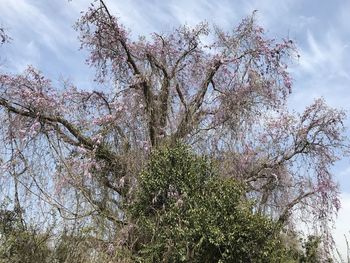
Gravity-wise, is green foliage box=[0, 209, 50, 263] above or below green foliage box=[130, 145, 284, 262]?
below

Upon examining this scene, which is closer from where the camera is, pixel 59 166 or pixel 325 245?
pixel 59 166

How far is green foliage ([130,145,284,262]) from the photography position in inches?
387

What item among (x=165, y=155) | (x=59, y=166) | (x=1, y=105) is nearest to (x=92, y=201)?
(x=59, y=166)

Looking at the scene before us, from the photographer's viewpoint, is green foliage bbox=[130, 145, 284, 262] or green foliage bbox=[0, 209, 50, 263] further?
green foliage bbox=[130, 145, 284, 262]

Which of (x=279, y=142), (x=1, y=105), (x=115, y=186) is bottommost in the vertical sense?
(x=115, y=186)

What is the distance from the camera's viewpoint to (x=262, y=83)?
1293cm

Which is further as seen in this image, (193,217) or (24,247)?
(193,217)

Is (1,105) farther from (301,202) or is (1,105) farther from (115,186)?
(301,202)

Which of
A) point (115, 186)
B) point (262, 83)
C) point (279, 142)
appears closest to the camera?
point (115, 186)

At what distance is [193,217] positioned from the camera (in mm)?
10031

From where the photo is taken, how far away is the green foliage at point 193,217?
387 inches

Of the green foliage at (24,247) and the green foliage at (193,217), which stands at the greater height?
the green foliage at (193,217)

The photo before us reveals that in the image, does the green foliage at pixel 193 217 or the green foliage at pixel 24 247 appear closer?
the green foliage at pixel 24 247

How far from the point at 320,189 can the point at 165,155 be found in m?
4.74
